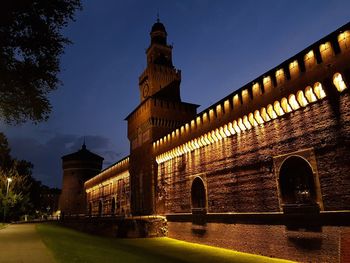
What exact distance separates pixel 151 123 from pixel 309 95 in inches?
649

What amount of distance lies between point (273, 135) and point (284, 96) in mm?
1792

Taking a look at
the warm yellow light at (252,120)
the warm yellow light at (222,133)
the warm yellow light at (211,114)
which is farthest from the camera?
the warm yellow light at (211,114)

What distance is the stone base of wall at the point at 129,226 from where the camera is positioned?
70.6 ft

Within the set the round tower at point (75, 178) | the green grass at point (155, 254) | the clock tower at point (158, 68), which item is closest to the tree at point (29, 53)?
the green grass at point (155, 254)

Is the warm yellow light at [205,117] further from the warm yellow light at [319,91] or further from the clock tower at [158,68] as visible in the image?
the clock tower at [158,68]

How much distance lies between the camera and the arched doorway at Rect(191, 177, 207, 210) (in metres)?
17.4

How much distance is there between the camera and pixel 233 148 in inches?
593

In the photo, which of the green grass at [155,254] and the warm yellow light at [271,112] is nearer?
the green grass at [155,254]

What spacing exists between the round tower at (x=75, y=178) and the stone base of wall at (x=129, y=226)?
22.7 meters

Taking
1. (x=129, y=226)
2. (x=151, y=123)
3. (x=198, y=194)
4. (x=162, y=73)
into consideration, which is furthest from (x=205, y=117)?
(x=162, y=73)

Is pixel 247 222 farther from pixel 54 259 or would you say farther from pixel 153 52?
pixel 153 52

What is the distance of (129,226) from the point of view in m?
23.8

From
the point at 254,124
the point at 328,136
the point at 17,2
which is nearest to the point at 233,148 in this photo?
the point at 254,124

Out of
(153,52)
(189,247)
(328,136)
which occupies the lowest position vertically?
(189,247)
